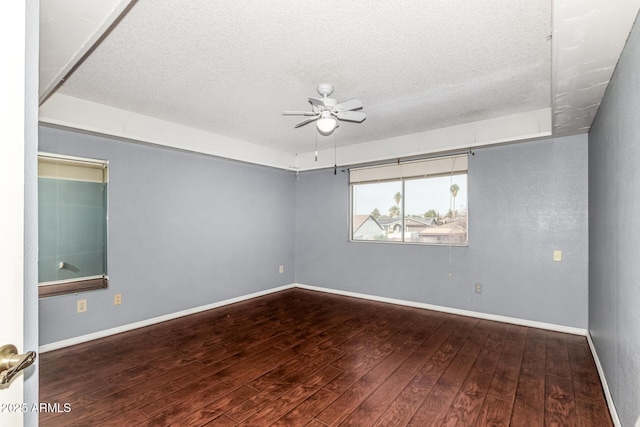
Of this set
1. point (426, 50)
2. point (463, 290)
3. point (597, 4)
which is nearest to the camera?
point (597, 4)

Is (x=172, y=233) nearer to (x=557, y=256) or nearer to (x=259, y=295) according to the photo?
(x=259, y=295)

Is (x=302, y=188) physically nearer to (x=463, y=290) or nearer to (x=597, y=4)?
(x=463, y=290)

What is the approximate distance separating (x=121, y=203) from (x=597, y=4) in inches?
169

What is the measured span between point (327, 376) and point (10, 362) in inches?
90.1

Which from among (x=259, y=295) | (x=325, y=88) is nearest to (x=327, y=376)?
(x=325, y=88)

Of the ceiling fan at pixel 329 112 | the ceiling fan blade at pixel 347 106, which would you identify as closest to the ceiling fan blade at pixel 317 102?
the ceiling fan at pixel 329 112

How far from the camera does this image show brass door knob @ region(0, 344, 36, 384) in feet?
2.04

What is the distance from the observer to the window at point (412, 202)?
4297 millimetres

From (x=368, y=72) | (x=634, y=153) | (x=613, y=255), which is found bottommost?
(x=613, y=255)

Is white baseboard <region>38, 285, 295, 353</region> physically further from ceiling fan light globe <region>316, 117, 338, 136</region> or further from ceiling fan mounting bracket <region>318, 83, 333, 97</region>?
ceiling fan mounting bracket <region>318, 83, 333, 97</region>

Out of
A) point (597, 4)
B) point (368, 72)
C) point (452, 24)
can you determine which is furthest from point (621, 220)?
point (368, 72)

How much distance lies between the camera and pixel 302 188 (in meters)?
5.89

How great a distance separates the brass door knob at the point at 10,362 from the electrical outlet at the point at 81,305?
10.7ft

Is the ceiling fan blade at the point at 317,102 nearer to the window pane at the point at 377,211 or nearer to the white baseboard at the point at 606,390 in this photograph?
the window pane at the point at 377,211
